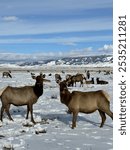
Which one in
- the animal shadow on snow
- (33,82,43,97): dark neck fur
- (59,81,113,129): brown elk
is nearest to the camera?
(59,81,113,129): brown elk

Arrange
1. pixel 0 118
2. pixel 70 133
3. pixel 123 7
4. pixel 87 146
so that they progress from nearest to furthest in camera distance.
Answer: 1. pixel 123 7
2. pixel 87 146
3. pixel 70 133
4. pixel 0 118

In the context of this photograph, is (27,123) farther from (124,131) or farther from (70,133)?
(124,131)

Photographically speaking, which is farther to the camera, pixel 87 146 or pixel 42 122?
pixel 42 122

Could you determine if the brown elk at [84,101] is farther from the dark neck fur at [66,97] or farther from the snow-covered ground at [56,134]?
the snow-covered ground at [56,134]

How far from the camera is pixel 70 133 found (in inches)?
450

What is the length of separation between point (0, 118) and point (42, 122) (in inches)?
68.4

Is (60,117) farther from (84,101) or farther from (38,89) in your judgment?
(84,101)

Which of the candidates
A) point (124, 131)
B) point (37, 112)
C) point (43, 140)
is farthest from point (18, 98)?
point (124, 131)

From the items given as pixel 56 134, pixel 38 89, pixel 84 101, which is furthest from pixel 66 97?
pixel 38 89

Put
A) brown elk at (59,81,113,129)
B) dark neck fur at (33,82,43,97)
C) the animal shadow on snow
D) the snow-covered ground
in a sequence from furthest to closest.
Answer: dark neck fur at (33,82,43,97), the animal shadow on snow, brown elk at (59,81,113,129), the snow-covered ground

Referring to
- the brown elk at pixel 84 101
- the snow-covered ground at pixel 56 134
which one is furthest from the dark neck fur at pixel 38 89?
the brown elk at pixel 84 101

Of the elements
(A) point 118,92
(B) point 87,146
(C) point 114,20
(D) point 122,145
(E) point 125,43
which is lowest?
(B) point 87,146

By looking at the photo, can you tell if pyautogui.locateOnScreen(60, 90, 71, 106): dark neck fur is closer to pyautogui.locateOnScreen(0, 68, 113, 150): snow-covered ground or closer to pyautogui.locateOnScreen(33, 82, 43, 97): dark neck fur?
pyautogui.locateOnScreen(0, 68, 113, 150): snow-covered ground

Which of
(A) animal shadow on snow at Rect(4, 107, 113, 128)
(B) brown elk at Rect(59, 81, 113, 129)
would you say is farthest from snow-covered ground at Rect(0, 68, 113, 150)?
(B) brown elk at Rect(59, 81, 113, 129)
